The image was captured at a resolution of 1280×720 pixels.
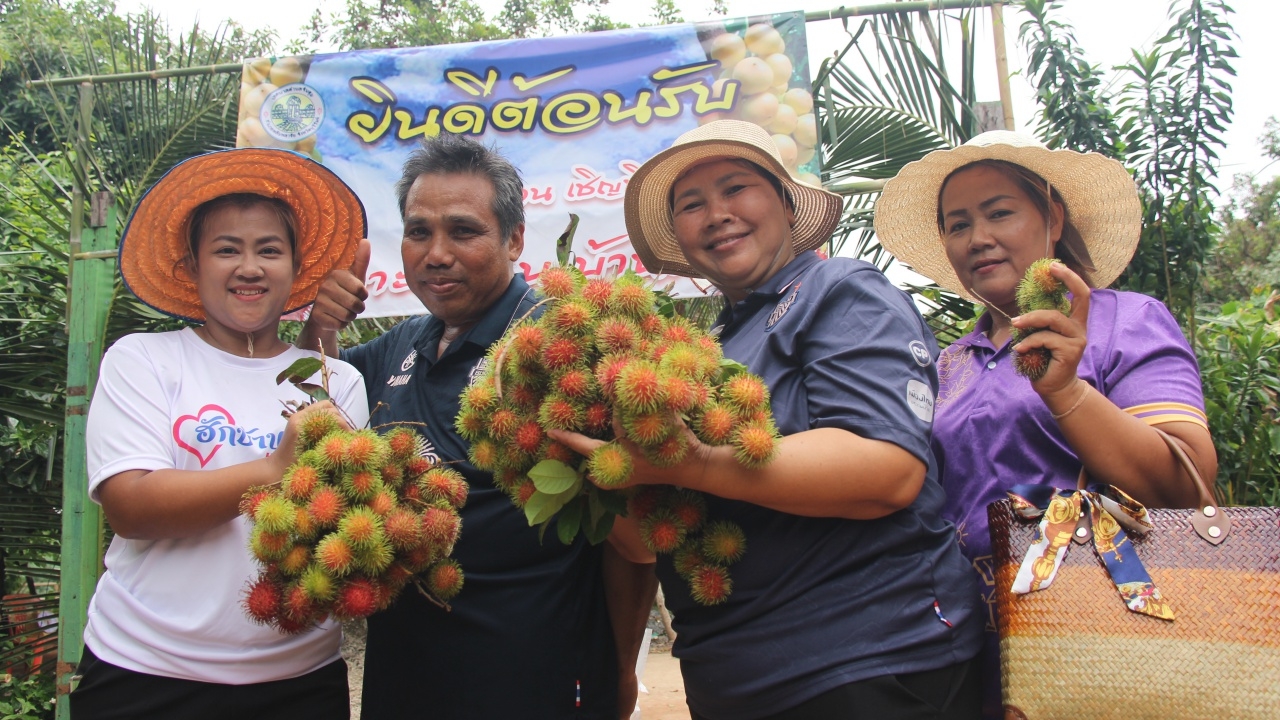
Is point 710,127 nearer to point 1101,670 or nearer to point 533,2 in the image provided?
point 1101,670

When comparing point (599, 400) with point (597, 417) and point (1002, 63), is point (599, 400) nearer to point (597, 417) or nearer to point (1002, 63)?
point (597, 417)

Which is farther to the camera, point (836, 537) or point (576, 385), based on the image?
point (836, 537)

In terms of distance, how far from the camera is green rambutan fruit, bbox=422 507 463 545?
→ 1.89 metres

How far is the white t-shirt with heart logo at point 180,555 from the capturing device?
1979 mm

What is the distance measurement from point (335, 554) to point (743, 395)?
2.85ft

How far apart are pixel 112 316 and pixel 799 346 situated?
3.02 m

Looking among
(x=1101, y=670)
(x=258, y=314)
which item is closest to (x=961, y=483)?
(x=1101, y=670)

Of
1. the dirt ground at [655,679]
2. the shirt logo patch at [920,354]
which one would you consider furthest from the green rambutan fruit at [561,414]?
the dirt ground at [655,679]

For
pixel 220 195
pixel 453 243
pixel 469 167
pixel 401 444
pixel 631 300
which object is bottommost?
pixel 401 444

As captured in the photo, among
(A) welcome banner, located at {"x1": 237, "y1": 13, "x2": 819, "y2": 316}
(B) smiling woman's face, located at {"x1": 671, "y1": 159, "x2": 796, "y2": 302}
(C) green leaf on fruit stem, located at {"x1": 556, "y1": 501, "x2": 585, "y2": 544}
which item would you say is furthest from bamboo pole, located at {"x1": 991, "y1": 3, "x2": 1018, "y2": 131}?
(C) green leaf on fruit stem, located at {"x1": 556, "y1": 501, "x2": 585, "y2": 544}

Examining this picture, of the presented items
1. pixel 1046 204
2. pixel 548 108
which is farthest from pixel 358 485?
pixel 548 108

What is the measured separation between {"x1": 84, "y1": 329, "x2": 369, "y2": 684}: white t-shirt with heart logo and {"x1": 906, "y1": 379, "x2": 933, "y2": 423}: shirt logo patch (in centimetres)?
147

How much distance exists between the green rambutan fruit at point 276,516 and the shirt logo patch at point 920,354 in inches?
50.4

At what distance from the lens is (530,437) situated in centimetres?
165
